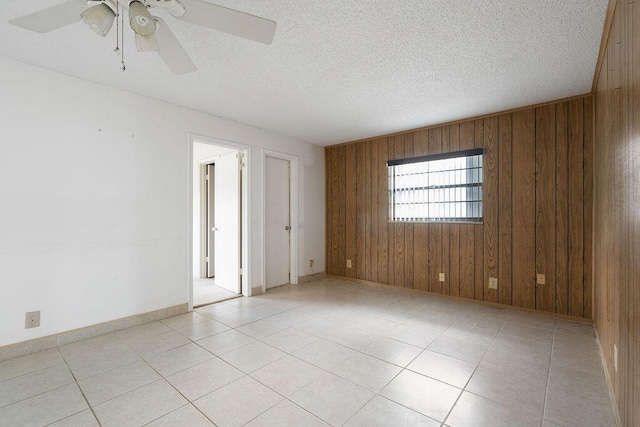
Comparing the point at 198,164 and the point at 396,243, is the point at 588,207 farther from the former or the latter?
the point at 198,164

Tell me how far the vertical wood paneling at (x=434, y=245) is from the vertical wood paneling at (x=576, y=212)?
138 cm

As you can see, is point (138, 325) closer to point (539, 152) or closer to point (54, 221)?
point (54, 221)

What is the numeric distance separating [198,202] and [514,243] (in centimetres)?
502

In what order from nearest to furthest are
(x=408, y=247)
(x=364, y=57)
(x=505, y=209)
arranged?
1. (x=364, y=57)
2. (x=505, y=209)
3. (x=408, y=247)

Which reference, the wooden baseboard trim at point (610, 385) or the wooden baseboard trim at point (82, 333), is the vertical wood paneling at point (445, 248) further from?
the wooden baseboard trim at point (82, 333)

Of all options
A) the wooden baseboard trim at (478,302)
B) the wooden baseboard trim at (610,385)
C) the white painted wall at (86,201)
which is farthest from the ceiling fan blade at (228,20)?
the wooden baseboard trim at (478,302)

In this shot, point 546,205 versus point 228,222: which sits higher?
point 546,205

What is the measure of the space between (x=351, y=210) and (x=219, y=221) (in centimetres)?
223

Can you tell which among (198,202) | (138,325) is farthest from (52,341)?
(198,202)

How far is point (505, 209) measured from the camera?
3.49m

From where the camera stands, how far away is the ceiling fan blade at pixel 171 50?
1621 millimetres

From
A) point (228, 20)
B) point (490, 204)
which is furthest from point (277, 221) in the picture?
point (228, 20)

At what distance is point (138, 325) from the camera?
9.76 feet

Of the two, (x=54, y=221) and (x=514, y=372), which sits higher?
(x=54, y=221)
